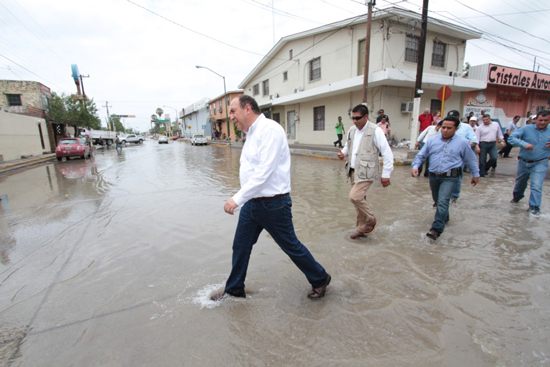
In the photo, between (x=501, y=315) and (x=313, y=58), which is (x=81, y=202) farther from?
(x=313, y=58)

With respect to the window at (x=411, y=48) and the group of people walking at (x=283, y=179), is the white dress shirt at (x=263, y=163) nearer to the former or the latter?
the group of people walking at (x=283, y=179)

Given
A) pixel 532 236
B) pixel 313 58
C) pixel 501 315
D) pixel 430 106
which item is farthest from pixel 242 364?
pixel 313 58

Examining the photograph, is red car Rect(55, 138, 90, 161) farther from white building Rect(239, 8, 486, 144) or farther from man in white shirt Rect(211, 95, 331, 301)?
man in white shirt Rect(211, 95, 331, 301)

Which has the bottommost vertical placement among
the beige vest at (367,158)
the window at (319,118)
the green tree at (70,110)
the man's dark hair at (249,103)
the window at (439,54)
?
the beige vest at (367,158)

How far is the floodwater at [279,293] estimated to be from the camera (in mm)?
1972

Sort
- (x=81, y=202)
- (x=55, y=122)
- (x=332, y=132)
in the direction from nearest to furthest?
(x=81, y=202) → (x=332, y=132) → (x=55, y=122)

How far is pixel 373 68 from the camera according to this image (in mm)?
15336

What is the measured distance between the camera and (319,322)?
2.24 m

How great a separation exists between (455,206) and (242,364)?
5.12m

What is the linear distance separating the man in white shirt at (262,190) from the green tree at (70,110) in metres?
32.7

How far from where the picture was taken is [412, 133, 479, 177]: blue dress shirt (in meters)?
3.73

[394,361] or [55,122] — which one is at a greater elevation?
[55,122]

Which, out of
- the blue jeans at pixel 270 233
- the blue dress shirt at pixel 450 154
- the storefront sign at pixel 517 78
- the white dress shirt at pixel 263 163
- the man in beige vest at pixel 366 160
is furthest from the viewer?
the storefront sign at pixel 517 78

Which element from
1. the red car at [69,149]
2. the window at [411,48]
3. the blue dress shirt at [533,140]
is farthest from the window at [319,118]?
the red car at [69,149]
